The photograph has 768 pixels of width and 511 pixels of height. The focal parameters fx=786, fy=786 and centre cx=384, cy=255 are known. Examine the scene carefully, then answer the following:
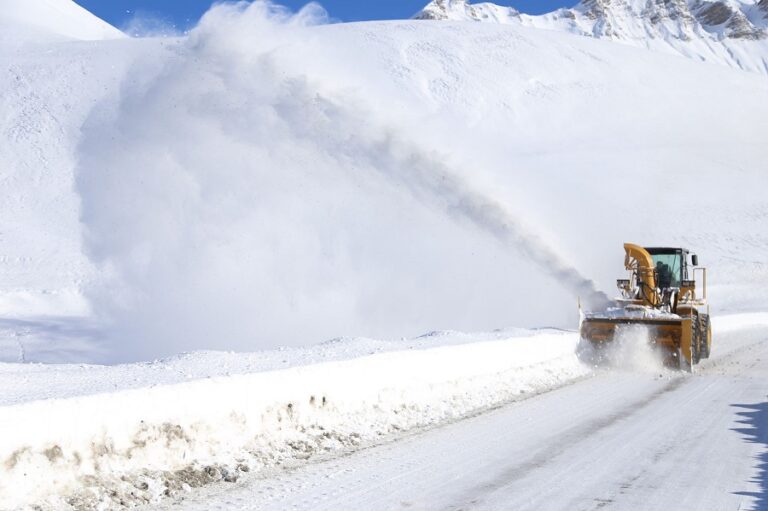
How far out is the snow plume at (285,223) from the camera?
20.6 metres

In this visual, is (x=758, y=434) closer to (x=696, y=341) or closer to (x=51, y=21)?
(x=696, y=341)

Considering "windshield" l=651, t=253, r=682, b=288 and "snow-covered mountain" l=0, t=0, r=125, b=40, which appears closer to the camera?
"windshield" l=651, t=253, r=682, b=288

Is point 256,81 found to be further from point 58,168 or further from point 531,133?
point 531,133

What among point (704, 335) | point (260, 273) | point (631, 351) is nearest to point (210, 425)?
point (631, 351)

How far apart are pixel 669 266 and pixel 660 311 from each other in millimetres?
2624

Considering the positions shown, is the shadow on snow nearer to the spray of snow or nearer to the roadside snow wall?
the roadside snow wall

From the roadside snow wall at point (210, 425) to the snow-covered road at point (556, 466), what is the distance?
424 millimetres

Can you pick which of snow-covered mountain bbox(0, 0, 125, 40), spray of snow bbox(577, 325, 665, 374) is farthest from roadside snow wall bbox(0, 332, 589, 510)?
snow-covered mountain bbox(0, 0, 125, 40)

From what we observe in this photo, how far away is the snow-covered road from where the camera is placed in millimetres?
5809

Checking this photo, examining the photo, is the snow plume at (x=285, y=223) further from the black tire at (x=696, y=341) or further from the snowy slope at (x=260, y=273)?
the black tire at (x=696, y=341)

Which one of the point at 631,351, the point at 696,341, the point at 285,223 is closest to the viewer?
the point at 631,351

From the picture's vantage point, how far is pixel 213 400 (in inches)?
273

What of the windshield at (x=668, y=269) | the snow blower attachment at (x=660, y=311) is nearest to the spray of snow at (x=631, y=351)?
the snow blower attachment at (x=660, y=311)

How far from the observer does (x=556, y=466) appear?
22.7 feet
